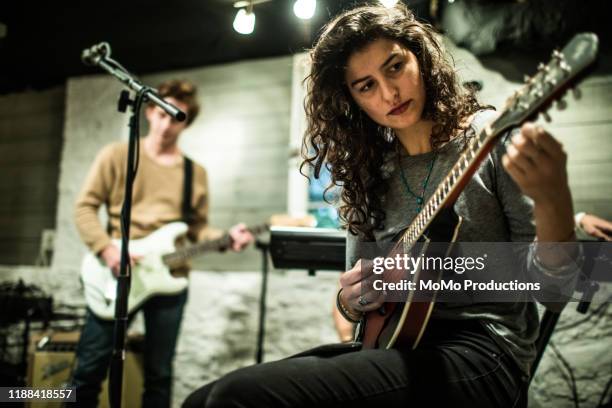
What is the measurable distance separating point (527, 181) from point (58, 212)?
4.05m

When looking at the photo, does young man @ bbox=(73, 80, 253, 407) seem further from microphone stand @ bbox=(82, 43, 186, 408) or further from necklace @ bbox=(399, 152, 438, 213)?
necklace @ bbox=(399, 152, 438, 213)

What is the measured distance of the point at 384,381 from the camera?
104 cm

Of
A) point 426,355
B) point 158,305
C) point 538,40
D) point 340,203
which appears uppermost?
point 538,40

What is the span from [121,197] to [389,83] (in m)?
1.96

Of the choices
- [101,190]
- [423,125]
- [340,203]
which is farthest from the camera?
[101,190]

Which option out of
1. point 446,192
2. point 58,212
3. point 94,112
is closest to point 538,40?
point 446,192

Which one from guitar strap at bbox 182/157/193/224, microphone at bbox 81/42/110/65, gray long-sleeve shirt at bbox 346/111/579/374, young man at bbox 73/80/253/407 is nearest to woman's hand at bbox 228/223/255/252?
young man at bbox 73/80/253/407

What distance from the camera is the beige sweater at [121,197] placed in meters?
2.80

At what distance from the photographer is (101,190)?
2879 millimetres

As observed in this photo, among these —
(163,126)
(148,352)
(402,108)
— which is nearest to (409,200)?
(402,108)

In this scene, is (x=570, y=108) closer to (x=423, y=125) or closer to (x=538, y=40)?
(x=538, y=40)

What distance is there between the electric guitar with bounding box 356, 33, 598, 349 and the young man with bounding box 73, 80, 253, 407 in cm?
167

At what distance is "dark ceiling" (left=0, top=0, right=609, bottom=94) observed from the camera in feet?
11.9

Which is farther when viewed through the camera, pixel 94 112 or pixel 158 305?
pixel 94 112
